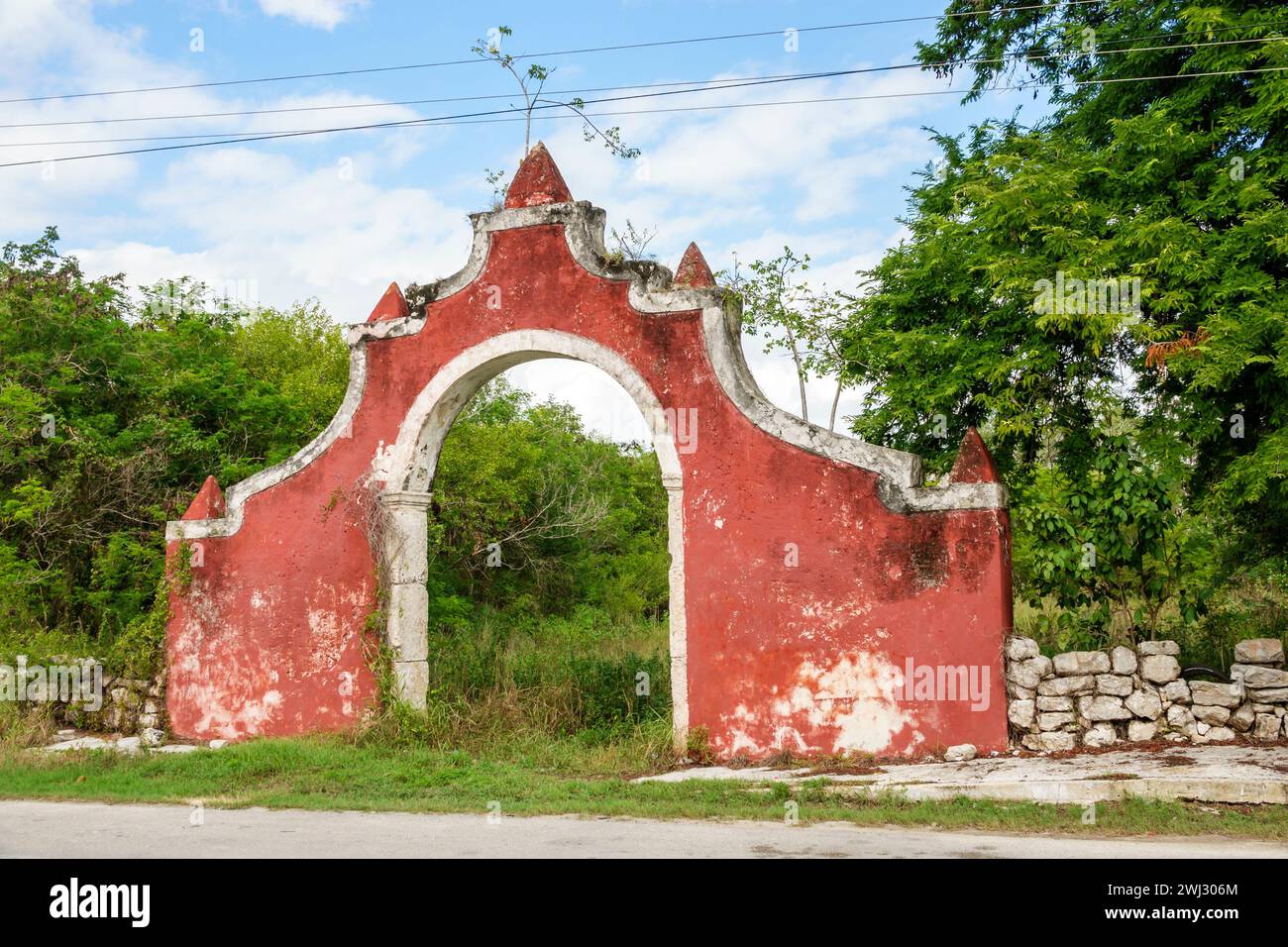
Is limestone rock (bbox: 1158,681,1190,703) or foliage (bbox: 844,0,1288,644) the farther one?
foliage (bbox: 844,0,1288,644)

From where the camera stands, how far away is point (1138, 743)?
832 centimetres

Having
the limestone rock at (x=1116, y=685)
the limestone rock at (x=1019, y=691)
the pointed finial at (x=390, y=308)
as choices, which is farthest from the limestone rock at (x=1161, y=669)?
the pointed finial at (x=390, y=308)

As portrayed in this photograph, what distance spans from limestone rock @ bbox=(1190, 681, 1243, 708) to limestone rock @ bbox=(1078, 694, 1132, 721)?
1.68 ft

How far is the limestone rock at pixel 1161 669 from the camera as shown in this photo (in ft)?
27.6

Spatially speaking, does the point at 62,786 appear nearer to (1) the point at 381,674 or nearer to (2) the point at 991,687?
(1) the point at 381,674

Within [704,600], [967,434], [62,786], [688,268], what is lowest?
[62,786]

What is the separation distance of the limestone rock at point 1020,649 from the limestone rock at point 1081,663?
204 mm

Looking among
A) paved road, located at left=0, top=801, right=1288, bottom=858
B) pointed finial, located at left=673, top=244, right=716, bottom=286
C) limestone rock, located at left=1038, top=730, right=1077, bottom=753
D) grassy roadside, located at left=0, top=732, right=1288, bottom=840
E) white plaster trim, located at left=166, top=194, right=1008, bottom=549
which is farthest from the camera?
pointed finial, located at left=673, top=244, right=716, bottom=286

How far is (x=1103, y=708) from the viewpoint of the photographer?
8.47 meters

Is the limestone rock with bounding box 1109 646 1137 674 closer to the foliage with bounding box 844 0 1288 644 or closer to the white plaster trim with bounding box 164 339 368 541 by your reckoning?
the foliage with bounding box 844 0 1288 644

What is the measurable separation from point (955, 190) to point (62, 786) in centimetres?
1014

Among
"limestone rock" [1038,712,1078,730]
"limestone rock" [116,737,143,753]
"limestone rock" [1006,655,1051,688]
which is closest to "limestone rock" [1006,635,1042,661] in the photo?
"limestone rock" [1006,655,1051,688]

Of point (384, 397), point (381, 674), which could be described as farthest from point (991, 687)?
point (384, 397)

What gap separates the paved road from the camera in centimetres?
601
